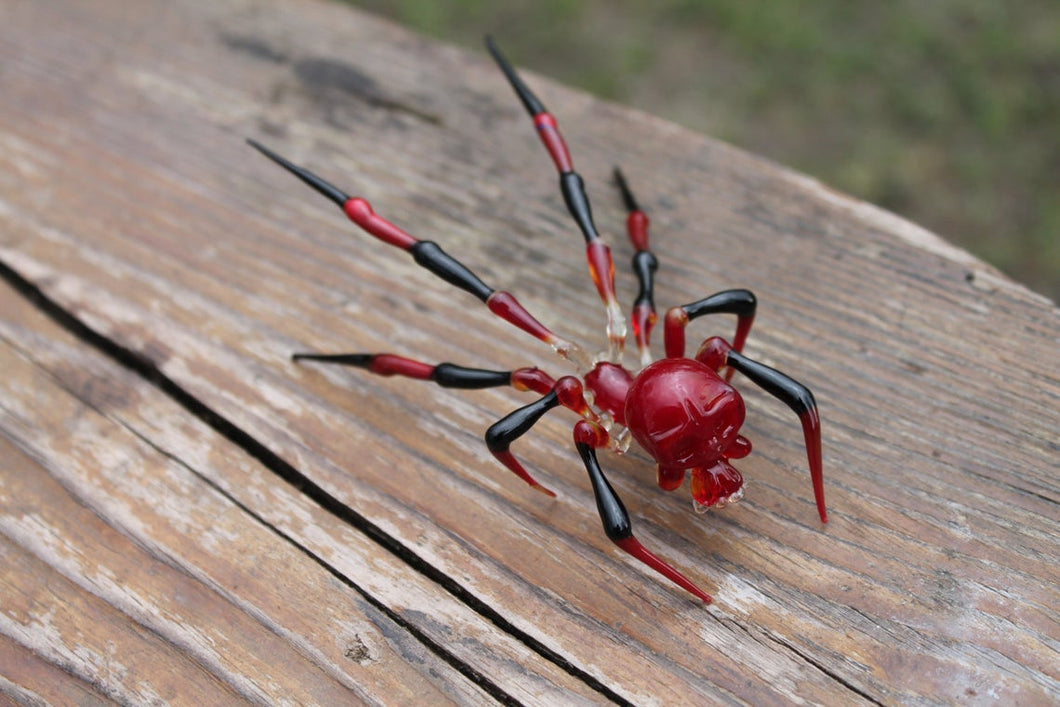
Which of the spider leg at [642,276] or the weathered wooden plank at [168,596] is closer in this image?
the weathered wooden plank at [168,596]

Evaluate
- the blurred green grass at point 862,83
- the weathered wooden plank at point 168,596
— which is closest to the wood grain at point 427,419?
the weathered wooden plank at point 168,596

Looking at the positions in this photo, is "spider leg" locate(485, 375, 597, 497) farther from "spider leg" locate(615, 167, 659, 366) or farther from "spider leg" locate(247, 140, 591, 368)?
"spider leg" locate(615, 167, 659, 366)

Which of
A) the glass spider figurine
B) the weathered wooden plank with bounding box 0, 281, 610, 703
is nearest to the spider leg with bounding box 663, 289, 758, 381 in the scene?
the glass spider figurine

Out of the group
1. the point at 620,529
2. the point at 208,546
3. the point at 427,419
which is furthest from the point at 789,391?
the point at 208,546

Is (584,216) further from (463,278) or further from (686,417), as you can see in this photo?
(686,417)

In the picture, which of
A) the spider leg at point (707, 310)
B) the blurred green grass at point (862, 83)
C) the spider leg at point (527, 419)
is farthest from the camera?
the blurred green grass at point (862, 83)

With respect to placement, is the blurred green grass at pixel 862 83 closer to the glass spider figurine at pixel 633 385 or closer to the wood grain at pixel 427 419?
the wood grain at pixel 427 419
